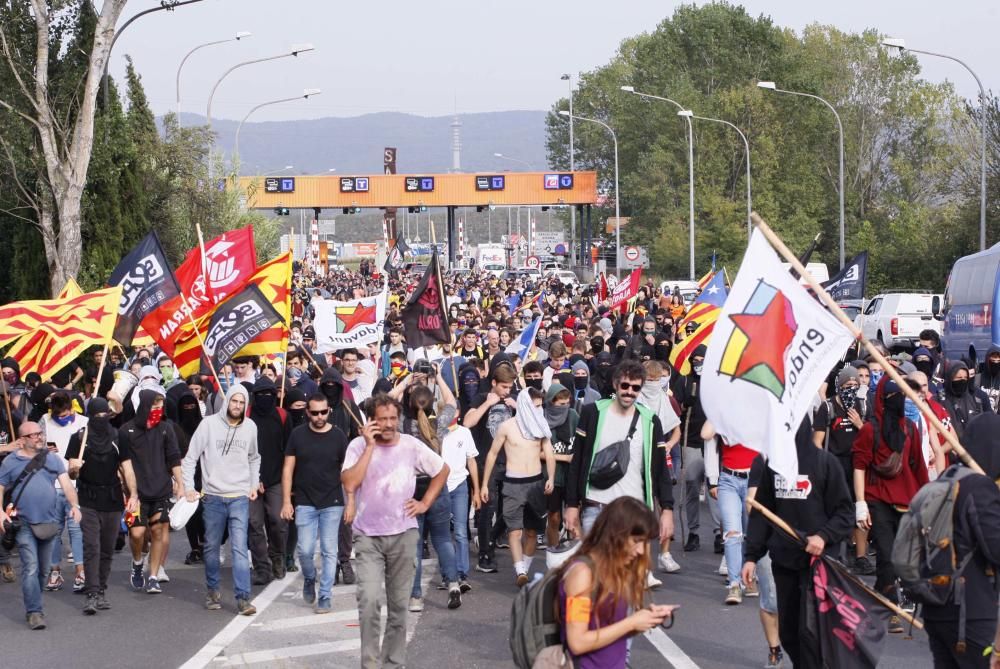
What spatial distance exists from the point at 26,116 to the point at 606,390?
43.9 feet

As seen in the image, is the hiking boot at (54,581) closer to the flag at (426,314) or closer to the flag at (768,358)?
the flag at (426,314)

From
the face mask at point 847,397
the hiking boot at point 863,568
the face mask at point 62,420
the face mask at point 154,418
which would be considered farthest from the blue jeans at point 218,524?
the hiking boot at point 863,568

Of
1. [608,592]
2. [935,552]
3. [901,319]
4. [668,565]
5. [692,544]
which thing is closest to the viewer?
[608,592]

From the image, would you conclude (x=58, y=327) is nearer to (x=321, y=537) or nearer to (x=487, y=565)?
(x=321, y=537)

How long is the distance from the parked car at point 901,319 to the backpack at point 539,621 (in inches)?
1200

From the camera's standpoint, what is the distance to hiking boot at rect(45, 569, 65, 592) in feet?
39.0

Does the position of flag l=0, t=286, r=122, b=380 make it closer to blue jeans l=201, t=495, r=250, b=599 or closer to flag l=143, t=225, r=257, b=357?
flag l=143, t=225, r=257, b=357

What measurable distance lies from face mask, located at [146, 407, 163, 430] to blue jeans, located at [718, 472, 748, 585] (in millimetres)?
4353

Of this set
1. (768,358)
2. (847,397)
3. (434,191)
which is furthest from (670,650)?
(434,191)

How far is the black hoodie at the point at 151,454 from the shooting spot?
11.5m

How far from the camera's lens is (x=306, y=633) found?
998cm

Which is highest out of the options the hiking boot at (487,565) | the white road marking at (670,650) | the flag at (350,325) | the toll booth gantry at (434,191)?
the toll booth gantry at (434,191)

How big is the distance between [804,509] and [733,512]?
9.42ft

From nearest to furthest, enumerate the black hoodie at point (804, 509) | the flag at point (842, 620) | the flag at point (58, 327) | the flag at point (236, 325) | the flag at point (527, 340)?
the flag at point (842, 620) → the black hoodie at point (804, 509) → the flag at point (58, 327) → the flag at point (236, 325) → the flag at point (527, 340)
